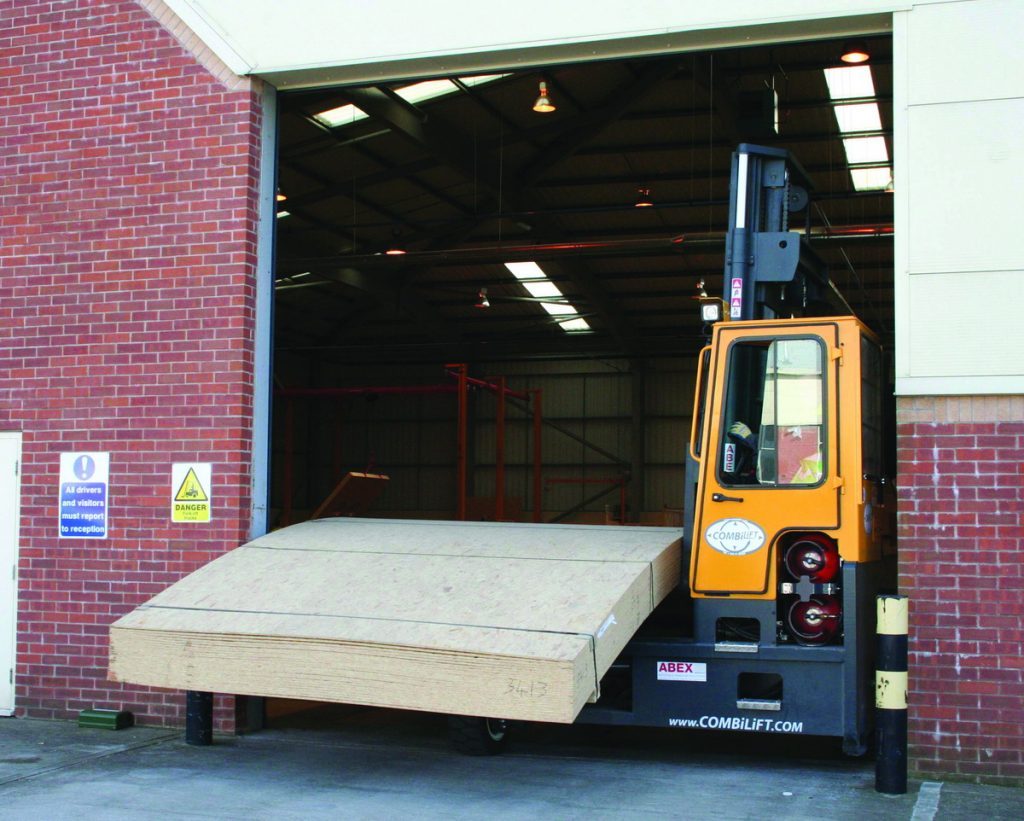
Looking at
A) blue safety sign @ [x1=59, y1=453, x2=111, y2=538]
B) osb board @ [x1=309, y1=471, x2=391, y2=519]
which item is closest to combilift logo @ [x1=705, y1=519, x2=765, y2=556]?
blue safety sign @ [x1=59, y1=453, x2=111, y2=538]

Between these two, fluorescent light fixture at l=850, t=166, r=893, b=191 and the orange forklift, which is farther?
fluorescent light fixture at l=850, t=166, r=893, b=191

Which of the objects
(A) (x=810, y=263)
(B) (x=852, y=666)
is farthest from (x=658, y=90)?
(B) (x=852, y=666)

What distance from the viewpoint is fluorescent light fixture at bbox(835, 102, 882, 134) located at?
18.0 meters

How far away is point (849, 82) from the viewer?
17.1 m

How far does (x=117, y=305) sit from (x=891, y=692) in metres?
6.44

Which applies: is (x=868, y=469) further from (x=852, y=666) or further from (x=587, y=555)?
(x=587, y=555)

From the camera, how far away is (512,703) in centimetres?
620

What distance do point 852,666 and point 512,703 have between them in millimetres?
2267

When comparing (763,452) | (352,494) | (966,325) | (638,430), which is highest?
(966,325)

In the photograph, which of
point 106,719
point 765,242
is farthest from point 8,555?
point 765,242

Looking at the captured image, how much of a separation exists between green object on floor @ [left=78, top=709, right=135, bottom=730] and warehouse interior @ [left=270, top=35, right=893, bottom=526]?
5243mm

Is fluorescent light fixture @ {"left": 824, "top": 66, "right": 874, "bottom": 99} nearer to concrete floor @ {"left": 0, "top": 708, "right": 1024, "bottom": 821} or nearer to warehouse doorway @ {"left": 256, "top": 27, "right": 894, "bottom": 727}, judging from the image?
warehouse doorway @ {"left": 256, "top": 27, "right": 894, "bottom": 727}

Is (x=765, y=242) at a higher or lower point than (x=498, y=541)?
higher

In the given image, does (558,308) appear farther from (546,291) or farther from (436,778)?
(436,778)
